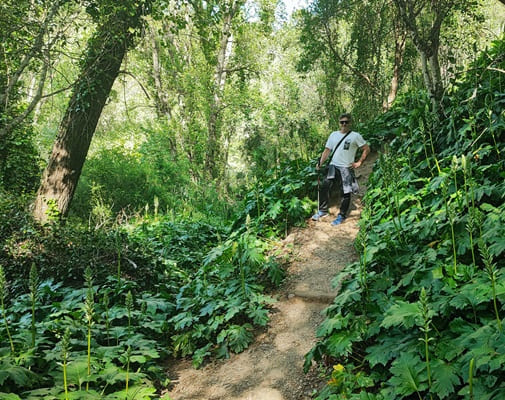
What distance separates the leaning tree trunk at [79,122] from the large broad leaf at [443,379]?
6816mm

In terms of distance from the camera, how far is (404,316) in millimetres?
2814

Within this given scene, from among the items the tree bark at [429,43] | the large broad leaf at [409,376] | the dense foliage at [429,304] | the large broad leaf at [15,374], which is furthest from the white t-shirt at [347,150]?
the large broad leaf at [15,374]

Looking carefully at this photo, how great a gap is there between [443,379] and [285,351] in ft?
6.43

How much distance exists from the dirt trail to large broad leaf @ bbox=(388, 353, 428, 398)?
1.06m

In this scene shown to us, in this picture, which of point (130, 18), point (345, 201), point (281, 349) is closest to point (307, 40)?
point (130, 18)

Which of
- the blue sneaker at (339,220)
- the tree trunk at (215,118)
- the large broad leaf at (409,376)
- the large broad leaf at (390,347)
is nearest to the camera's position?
the large broad leaf at (409,376)

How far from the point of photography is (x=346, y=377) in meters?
3.09

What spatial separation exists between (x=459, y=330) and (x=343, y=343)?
2.86 ft

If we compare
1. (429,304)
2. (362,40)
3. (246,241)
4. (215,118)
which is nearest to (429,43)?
(246,241)

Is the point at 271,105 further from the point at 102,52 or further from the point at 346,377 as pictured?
the point at 346,377

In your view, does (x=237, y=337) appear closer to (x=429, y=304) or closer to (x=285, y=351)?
(x=285, y=351)

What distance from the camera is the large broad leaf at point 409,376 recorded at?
250cm

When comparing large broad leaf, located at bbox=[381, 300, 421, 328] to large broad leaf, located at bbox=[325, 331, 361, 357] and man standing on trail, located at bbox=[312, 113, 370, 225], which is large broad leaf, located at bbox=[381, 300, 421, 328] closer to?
large broad leaf, located at bbox=[325, 331, 361, 357]

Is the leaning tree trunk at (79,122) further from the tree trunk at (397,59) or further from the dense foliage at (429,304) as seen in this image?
the tree trunk at (397,59)
